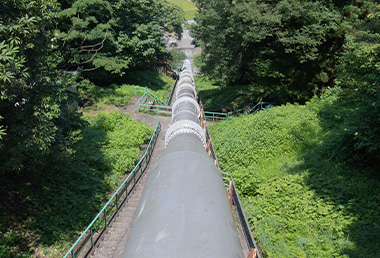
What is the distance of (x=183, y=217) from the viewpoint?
2.87 m

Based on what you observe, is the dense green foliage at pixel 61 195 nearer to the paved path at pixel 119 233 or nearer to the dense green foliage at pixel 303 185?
the paved path at pixel 119 233

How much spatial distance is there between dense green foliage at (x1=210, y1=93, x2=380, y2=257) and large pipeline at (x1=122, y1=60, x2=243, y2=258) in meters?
4.79

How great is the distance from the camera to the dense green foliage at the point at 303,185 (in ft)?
24.0

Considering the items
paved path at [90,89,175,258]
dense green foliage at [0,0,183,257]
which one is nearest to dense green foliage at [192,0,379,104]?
dense green foliage at [0,0,183,257]

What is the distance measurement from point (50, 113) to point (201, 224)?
5359mm

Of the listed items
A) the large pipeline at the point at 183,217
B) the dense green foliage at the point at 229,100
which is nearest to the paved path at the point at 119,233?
the large pipeline at the point at 183,217

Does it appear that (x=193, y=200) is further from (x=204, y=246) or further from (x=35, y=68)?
(x=35, y=68)

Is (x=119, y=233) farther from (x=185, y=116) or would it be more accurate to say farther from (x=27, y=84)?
(x=27, y=84)

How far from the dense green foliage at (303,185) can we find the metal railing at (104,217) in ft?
13.2

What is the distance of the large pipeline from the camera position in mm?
2566

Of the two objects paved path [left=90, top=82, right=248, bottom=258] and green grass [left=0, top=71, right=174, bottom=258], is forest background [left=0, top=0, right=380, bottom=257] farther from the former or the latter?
paved path [left=90, top=82, right=248, bottom=258]

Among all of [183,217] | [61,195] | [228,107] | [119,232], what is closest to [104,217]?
[119,232]

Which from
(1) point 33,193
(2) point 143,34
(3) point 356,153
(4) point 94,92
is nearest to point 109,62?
(4) point 94,92

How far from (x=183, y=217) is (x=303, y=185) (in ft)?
26.8
